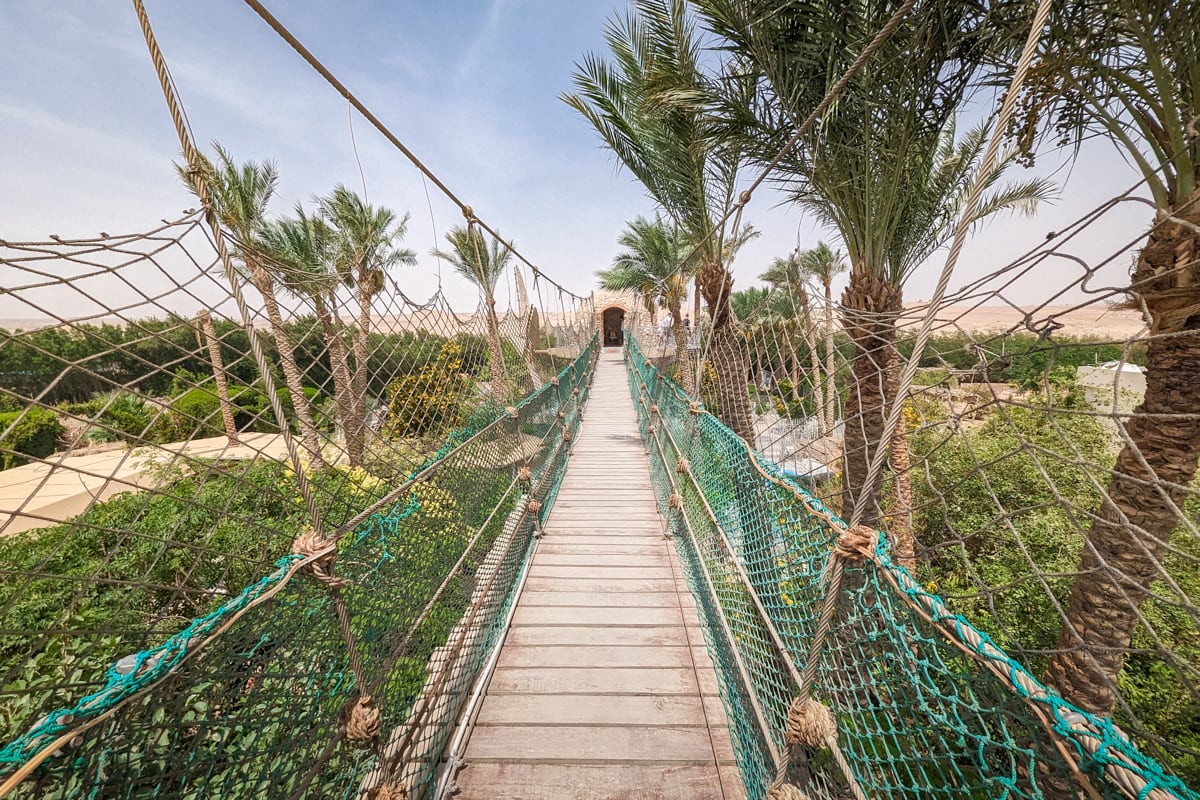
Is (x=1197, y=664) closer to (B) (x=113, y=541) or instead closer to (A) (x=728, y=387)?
(A) (x=728, y=387)

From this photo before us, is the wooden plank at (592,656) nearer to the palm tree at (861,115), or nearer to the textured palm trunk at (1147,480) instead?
the palm tree at (861,115)

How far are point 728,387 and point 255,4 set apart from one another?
13.7 feet

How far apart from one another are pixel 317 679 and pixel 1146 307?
338 centimetres

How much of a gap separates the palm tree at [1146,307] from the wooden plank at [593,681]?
1494mm

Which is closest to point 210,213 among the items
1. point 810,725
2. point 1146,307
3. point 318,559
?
point 318,559

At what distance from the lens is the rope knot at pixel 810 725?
3.65 ft

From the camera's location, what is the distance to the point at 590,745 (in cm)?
162

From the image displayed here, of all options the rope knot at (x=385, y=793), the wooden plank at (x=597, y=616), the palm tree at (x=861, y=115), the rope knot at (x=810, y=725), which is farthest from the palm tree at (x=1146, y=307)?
the rope knot at (x=385, y=793)

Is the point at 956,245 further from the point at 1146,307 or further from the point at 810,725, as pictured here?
the point at 1146,307

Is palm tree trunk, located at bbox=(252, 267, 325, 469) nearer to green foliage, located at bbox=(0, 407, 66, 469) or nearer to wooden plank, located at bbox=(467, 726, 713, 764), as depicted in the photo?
wooden plank, located at bbox=(467, 726, 713, 764)

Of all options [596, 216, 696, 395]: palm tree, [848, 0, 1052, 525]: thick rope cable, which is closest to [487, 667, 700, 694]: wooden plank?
[848, 0, 1052, 525]: thick rope cable

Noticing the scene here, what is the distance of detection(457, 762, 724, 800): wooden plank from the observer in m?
1.47

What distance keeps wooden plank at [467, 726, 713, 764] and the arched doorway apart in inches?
911

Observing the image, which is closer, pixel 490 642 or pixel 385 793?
pixel 385 793
